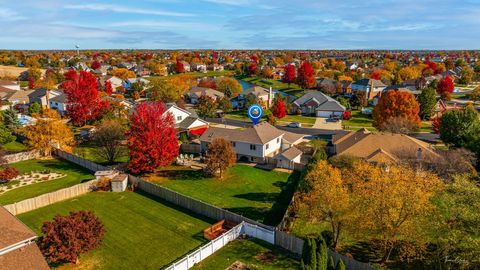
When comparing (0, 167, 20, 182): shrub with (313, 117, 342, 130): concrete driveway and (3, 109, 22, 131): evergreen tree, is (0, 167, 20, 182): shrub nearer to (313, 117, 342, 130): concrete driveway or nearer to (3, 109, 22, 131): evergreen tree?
(3, 109, 22, 131): evergreen tree

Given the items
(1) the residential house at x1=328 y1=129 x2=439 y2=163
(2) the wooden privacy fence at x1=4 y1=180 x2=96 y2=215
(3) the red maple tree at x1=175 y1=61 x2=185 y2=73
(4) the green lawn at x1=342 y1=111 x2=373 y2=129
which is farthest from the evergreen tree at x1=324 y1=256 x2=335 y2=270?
(3) the red maple tree at x1=175 y1=61 x2=185 y2=73

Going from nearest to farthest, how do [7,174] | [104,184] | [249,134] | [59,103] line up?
[104,184]
[7,174]
[249,134]
[59,103]

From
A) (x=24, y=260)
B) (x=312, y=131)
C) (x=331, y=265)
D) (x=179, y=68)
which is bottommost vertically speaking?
(x=312, y=131)

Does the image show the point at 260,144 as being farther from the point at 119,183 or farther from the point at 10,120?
the point at 10,120

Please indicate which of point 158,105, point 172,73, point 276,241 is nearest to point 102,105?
point 158,105

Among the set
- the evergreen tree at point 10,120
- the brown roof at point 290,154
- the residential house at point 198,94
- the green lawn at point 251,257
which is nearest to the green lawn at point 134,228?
the green lawn at point 251,257

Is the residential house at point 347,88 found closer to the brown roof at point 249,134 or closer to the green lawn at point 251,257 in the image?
the brown roof at point 249,134

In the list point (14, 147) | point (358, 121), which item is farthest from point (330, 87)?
point (14, 147)
